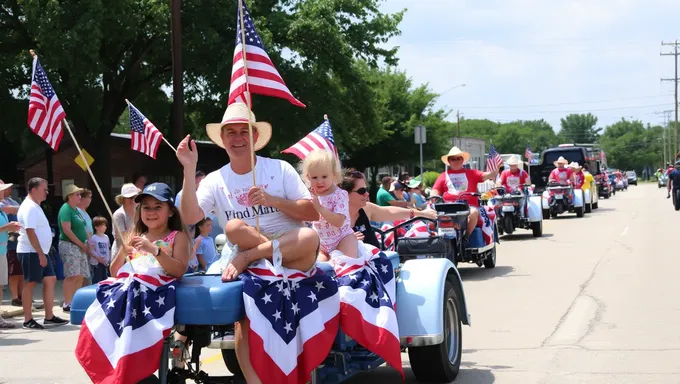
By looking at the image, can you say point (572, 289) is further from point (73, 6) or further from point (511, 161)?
point (73, 6)

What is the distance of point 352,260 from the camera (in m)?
6.28

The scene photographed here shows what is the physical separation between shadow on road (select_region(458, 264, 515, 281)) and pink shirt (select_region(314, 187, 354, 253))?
8.32m

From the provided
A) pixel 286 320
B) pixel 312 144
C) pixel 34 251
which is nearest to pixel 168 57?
pixel 34 251

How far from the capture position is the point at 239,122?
19.5 feet

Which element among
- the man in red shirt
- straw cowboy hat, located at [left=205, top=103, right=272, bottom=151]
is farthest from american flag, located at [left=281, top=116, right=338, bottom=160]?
the man in red shirt

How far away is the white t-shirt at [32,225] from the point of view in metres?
11.5

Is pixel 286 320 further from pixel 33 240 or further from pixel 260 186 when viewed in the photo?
pixel 33 240

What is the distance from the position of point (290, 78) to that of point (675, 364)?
19.3 meters

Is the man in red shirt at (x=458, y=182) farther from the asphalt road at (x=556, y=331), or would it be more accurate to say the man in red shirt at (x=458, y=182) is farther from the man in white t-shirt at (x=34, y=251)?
the man in white t-shirt at (x=34, y=251)

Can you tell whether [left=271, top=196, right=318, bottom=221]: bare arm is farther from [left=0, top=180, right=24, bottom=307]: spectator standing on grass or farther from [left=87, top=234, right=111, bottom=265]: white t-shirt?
[left=87, top=234, right=111, bottom=265]: white t-shirt

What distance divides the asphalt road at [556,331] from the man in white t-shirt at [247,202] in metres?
2.16

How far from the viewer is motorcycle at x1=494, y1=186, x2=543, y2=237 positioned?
878 inches

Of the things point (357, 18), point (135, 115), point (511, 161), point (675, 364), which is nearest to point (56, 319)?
point (135, 115)

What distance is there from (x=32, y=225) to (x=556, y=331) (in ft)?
21.2
